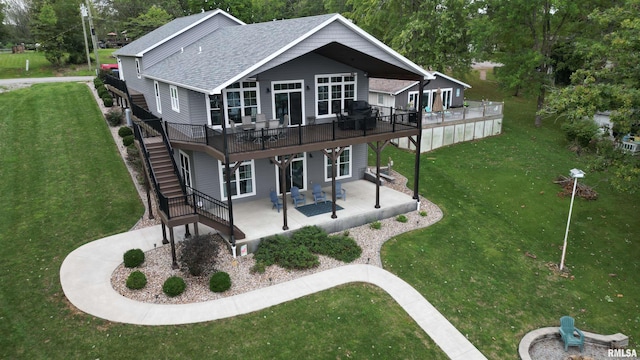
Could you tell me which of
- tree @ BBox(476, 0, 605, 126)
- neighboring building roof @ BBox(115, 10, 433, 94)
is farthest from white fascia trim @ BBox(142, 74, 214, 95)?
tree @ BBox(476, 0, 605, 126)

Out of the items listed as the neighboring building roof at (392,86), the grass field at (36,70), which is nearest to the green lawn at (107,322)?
the neighboring building roof at (392,86)

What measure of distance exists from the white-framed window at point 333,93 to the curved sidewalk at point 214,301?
27.4 ft

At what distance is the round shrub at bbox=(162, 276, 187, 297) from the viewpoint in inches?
510

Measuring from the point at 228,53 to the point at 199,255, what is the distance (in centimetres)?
881

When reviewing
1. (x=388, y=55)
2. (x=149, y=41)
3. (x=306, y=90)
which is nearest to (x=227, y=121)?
(x=306, y=90)

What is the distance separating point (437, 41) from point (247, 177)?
22.9 meters

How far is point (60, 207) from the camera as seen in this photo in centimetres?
1842

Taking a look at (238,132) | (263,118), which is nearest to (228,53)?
(263,118)

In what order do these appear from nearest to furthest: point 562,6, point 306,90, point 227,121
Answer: point 227,121 → point 306,90 → point 562,6

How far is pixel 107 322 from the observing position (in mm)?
11797

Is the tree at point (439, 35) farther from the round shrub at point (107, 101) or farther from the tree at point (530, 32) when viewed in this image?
the round shrub at point (107, 101)

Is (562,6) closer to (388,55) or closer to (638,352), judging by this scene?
(388,55)

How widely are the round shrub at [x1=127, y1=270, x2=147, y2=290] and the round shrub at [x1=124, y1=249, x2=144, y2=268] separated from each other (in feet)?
3.17

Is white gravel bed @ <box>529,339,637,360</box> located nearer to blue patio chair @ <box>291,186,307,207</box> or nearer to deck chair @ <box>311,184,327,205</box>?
deck chair @ <box>311,184,327,205</box>
